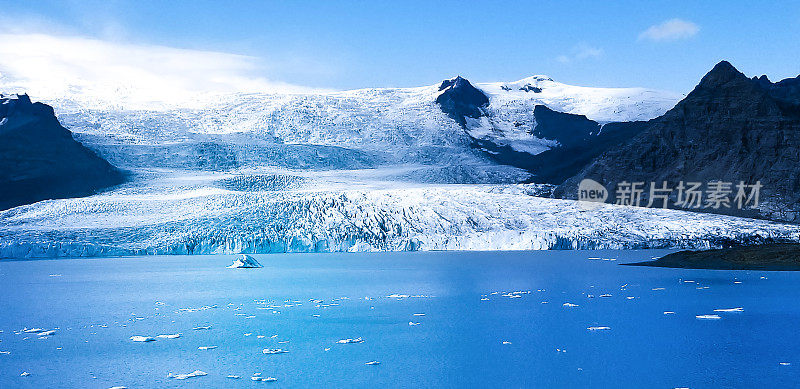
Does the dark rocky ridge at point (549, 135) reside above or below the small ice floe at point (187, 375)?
above

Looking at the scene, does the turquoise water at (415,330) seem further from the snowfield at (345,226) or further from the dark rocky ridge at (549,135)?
the dark rocky ridge at (549,135)

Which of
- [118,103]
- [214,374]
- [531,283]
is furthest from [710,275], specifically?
[118,103]

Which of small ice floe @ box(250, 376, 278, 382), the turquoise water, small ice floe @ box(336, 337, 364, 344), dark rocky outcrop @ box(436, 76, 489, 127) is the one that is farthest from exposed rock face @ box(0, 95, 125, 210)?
small ice floe @ box(250, 376, 278, 382)

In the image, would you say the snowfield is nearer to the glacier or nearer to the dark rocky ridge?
the glacier

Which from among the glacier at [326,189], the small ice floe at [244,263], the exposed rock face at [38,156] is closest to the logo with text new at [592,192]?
the glacier at [326,189]

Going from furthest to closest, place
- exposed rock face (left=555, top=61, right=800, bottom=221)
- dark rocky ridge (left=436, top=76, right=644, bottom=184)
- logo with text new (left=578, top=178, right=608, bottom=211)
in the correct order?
dark rocky ridge (left=436, top=76, right=644, bottom=184) → logo with text new (left=578, top=178, right=608, bottom=211) → exposed rock face (left=555, top=61, right=800, bottom=221)

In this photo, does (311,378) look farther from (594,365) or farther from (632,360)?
(632,360)
